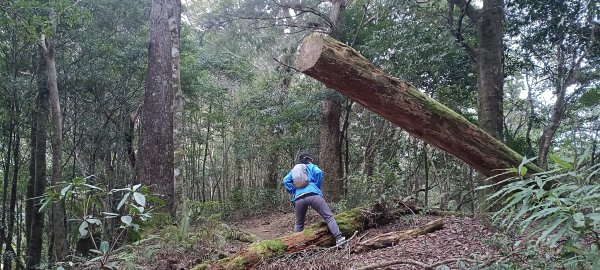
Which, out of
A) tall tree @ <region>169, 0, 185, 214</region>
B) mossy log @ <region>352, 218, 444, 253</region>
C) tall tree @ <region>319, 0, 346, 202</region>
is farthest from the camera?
tall tree @ <region>319, 0, 346, 202</region>

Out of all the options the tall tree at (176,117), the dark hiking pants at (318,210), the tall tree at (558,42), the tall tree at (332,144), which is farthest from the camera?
the tall tree at (332,144)

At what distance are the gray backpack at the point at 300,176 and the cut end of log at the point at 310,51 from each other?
1957mm

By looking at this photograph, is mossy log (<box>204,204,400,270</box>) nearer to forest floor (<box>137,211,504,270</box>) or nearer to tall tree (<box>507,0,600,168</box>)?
forest floor (<box>137,211,504,270</box>)

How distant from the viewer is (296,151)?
1391 cm

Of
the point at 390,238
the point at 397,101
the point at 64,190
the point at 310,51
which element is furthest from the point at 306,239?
the point at 64,190

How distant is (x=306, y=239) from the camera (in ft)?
16.0

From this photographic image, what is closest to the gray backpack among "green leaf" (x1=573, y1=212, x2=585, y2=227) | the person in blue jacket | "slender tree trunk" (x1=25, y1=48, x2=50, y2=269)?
the person in blue jacket

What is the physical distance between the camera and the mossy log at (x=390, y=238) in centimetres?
478

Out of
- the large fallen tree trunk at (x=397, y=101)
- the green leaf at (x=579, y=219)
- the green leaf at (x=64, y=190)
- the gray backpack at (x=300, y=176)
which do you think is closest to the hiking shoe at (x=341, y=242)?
the gray backpack at (x=300, y=176)

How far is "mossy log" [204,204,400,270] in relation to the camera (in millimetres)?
4223

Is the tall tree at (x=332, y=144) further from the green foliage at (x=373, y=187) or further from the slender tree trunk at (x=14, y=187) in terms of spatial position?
the slender tree trunk at (x=14, y=187)

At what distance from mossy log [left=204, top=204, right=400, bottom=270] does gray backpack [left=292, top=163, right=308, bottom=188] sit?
604mm

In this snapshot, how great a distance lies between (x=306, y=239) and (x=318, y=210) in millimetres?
549

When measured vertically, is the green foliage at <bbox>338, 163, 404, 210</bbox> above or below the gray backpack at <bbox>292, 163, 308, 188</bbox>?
below
